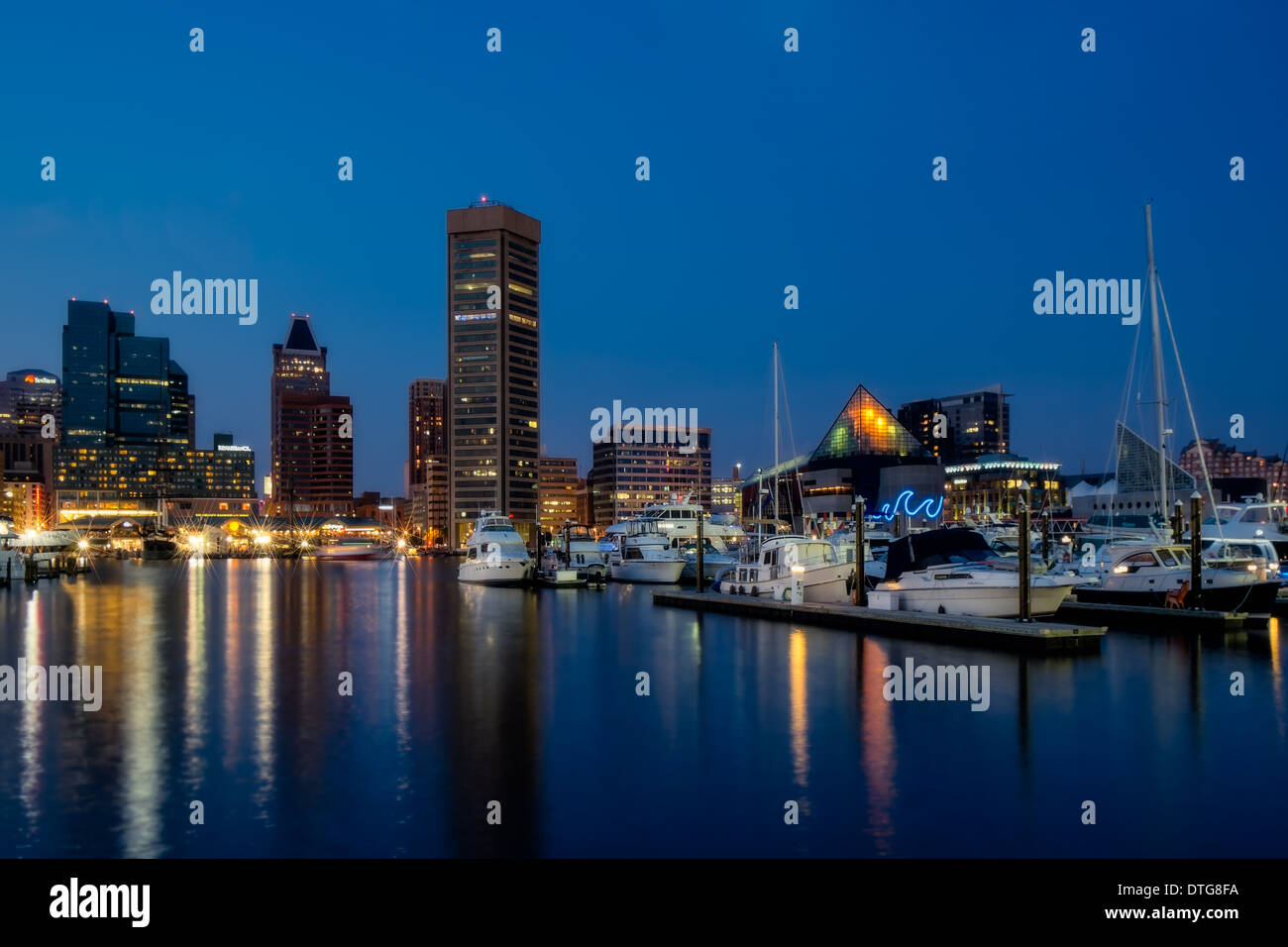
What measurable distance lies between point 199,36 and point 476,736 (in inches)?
1199

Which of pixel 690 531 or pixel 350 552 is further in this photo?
pixel 350 552

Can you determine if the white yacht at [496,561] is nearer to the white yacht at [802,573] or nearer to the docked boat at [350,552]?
the white yacht at [802,573]

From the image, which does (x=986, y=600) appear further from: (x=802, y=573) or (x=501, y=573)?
(x=501, y=573)

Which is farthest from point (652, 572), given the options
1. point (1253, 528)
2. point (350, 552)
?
point (350, 552)

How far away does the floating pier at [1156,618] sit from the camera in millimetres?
36125

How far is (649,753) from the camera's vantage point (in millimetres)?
19609

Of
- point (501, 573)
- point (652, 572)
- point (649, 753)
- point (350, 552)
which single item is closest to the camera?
point (649, 753)

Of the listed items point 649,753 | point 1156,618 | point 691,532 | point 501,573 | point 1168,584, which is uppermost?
point 691,532

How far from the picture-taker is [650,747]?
20.1 metres

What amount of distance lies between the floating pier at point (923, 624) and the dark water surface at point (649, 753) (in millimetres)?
909

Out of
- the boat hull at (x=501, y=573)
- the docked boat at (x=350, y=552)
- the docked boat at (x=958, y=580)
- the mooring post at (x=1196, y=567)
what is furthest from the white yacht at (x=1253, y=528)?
the docked boat at (x=350, y=552)

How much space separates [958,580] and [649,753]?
73.4 feet

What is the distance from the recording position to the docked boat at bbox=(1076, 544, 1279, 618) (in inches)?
1470
